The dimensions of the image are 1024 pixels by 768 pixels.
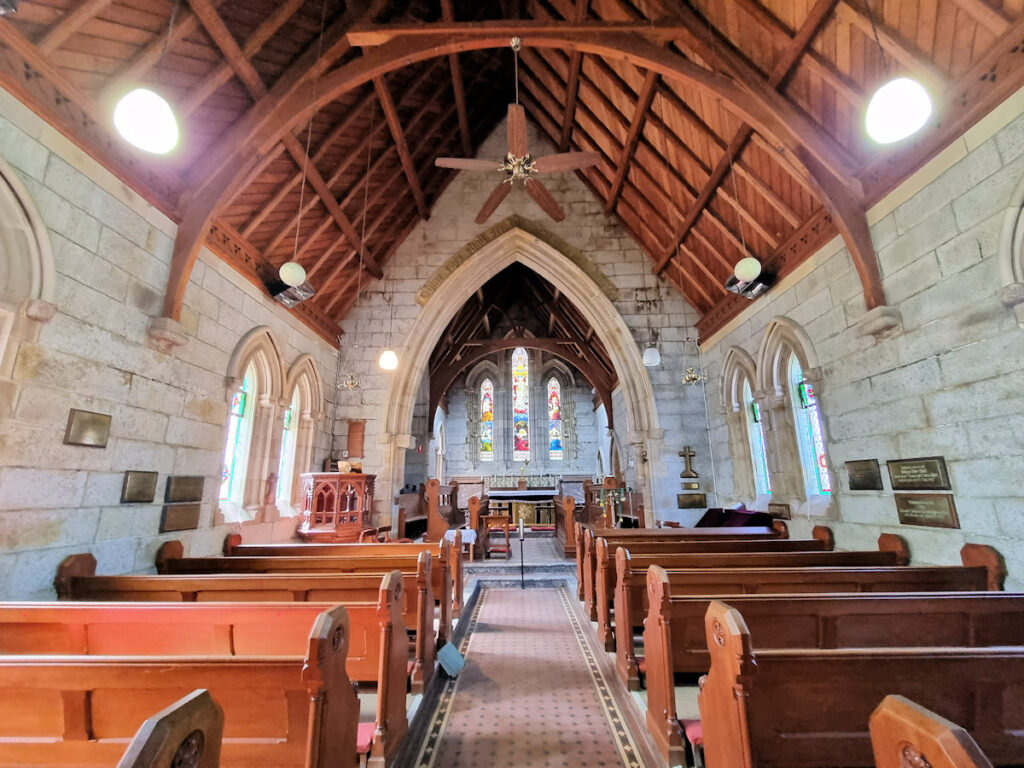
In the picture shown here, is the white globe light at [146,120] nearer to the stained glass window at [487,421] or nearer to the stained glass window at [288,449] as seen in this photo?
the stained glass window at [288,449]

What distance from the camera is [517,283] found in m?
13.4

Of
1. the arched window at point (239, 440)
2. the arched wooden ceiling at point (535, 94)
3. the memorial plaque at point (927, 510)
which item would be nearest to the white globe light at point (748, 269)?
the arched wooden ceiling at point (535, 94)

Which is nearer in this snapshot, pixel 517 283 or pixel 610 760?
pixel 610 760

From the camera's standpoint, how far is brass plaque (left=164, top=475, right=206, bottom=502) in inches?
154

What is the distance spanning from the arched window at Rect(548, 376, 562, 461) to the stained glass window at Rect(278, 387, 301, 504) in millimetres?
11074

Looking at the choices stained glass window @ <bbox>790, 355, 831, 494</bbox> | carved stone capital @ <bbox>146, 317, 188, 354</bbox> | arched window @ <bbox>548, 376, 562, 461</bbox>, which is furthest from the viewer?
arched window @ <bbox>548, 376, 562, 461</bbox>

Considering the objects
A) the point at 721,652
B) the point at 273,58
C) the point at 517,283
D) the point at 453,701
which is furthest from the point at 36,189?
the point at 517,283

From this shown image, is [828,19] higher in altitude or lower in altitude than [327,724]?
higher

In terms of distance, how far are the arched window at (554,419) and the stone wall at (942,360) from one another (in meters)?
12.3

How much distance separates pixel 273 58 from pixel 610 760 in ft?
19.1

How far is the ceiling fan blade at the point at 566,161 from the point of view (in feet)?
14.0

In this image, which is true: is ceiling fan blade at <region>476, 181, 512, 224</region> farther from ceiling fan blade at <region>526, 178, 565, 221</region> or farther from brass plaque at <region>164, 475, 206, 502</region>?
brass plaque at <region>164, 475, 206, 502</region>

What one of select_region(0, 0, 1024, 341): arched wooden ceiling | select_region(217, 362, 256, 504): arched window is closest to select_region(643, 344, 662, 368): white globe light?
select_region(0, 0, 1024, 341): arched wooden ceiling

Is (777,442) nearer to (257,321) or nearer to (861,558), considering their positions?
(861,558)
